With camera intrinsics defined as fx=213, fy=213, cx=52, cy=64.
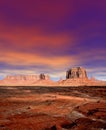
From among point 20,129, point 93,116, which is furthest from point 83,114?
point 20,129

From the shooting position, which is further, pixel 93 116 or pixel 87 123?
pixel 93 116

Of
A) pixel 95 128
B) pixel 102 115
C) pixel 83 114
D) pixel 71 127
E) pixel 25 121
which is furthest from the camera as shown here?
pixel 83 114

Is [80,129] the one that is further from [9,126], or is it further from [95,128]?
[9,126]

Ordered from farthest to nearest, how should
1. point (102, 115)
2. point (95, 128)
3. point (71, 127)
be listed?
point (102, 115), point (71, 127), point (95, 128)

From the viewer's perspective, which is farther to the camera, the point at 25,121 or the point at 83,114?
the point at 83,114

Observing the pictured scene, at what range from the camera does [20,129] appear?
1605cm

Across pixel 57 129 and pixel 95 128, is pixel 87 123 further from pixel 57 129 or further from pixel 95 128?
pixel 57 129

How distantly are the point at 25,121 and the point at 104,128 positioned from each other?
6.82 m

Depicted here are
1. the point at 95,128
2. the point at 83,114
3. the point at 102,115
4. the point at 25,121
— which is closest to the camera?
the point at 95,128

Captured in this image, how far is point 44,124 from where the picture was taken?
58.2 feet

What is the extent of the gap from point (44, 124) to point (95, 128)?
434 centimetres

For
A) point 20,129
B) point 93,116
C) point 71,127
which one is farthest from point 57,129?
point 93,116

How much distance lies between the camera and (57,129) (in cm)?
1574

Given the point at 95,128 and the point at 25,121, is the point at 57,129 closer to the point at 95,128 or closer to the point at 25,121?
the point at 95,128
